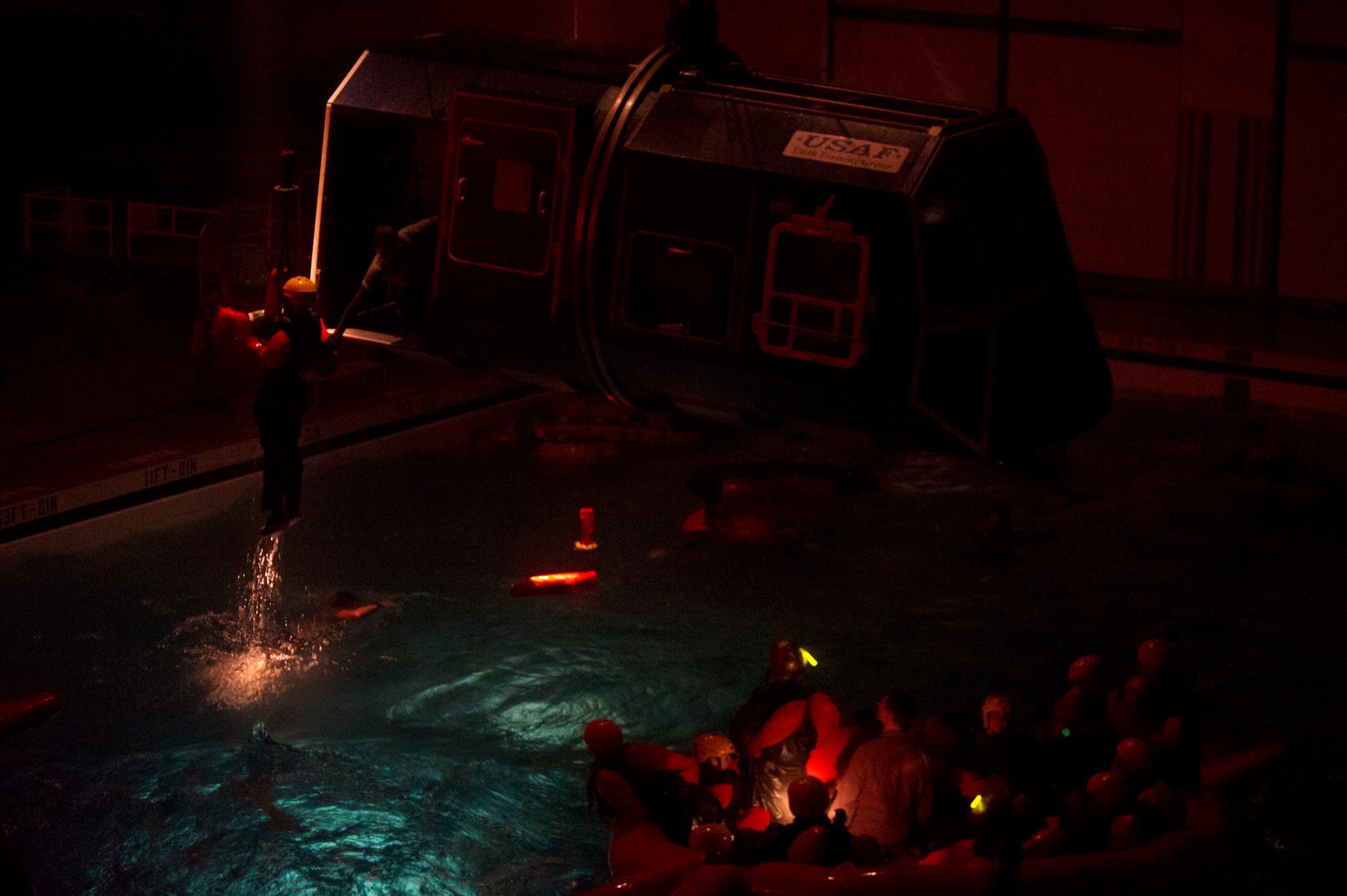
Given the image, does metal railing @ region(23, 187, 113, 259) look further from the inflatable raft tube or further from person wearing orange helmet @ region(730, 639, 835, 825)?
the inflatable raft tube

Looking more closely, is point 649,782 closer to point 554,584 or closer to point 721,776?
point 721,776

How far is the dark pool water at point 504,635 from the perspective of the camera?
9203mm

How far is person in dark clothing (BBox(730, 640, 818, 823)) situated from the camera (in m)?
8.16

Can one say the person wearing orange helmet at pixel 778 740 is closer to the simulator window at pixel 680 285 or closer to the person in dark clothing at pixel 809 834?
the person in dark clothing at pixel 809 834

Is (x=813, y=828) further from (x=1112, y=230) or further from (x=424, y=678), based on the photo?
(x=1112, y=230)

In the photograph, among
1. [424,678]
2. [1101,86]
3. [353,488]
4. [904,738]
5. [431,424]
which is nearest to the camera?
[904,738]

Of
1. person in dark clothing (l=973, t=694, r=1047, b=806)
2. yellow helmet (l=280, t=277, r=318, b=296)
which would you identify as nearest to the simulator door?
yellow helmet (l=280, t=277, r=318, b=296)

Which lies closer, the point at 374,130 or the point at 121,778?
the point at 374,130

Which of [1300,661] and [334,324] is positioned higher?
[334,324]

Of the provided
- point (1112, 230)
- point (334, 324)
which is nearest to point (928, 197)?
point (334, 324)

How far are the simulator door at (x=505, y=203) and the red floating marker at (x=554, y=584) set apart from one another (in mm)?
5264

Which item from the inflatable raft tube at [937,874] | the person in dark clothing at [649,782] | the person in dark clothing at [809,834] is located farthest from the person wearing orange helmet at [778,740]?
the inflatable raft tube at [937,874]

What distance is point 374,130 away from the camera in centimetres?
876

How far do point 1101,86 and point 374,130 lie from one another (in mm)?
12245
